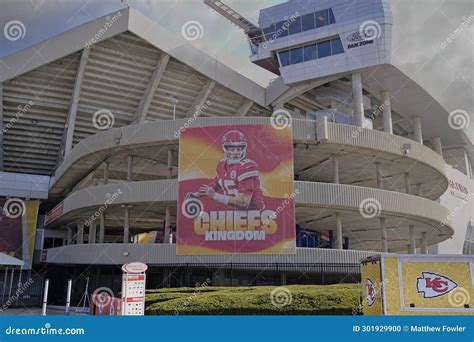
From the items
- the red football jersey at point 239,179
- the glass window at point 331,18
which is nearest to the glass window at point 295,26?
the glass window at point 331,18

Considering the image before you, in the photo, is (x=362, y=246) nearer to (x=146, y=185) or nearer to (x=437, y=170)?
(x=437, y=170)

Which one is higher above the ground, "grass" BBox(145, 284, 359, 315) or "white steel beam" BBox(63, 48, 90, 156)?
"white steel beam" BBox(63, 48, 90, 156)

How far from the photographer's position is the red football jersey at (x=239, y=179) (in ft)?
79.6

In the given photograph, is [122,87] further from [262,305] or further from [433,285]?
[433,285]

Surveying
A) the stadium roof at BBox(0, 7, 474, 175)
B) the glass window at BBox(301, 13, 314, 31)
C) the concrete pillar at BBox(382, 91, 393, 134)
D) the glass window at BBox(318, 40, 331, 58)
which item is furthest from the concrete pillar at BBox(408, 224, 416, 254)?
the glass window at BBox(301, 13, 314, 31)

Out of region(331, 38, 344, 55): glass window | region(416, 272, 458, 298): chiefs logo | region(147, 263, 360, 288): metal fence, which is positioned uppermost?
region(331, 38, 344, 55): glass window

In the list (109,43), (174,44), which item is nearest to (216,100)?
(174,44)

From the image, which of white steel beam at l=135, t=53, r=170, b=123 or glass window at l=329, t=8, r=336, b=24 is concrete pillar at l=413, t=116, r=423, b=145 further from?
white steel beam at l=135, t=53, r=170, b=123

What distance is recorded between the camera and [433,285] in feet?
34.5

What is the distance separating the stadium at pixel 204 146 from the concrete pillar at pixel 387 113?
0.32 meters

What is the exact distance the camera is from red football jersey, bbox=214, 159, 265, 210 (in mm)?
24250

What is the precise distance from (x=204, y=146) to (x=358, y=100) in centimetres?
1372

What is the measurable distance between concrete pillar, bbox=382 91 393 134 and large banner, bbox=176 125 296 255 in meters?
12.3

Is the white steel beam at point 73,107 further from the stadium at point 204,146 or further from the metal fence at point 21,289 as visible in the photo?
the metal fence at point 21,289
